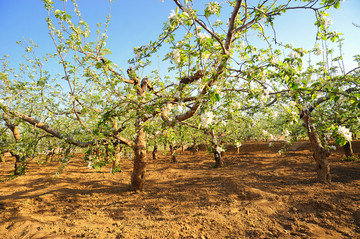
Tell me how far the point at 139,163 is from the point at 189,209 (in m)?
2.70

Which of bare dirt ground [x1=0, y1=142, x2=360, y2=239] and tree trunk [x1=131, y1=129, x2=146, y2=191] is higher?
tree trunk [x1=131, y1=129, x2=146, y2=191]

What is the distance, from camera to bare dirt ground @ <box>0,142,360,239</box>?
4008mm

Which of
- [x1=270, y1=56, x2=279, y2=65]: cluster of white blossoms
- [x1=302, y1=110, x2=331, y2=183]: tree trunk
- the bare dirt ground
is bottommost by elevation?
the bare dirt ground

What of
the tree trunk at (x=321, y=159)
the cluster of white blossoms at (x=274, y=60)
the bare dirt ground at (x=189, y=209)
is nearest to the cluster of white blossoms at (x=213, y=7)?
the cluster of white blossoms at (x=274, y=60)

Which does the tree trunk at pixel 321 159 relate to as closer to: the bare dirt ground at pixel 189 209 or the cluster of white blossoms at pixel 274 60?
the bare dirt ground at pixel 189 209

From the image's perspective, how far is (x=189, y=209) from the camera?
5.11m

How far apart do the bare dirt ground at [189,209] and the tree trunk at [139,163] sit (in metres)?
0.43

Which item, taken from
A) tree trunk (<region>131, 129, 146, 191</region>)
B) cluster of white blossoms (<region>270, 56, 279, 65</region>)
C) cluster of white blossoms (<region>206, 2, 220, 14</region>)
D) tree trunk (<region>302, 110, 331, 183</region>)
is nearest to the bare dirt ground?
tree trunk (<region>131, 129, 146, 191</region>)

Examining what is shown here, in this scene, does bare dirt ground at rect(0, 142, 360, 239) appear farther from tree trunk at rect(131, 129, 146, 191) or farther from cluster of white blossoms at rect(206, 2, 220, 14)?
cluster of white blossoms at rect(206, 2, 220, 14)

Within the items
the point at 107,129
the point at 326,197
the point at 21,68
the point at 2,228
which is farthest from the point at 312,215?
the point at 21,68

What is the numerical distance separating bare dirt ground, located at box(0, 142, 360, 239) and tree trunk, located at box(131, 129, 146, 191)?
425 millimetres

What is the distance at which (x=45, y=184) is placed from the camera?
847cm

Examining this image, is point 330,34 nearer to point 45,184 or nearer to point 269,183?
point 269,183

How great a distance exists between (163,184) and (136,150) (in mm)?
2563
